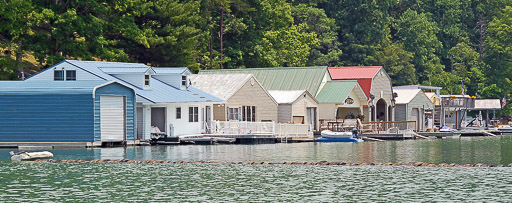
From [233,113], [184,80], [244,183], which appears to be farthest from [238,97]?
[244,183]

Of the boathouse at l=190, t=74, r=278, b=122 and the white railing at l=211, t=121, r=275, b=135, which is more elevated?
the boathouse at l=190, t=74, r=278, b=122

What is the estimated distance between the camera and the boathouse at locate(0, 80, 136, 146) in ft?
172

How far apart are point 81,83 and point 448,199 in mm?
31254

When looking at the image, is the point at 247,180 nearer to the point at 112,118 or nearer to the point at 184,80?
the point at 112,118

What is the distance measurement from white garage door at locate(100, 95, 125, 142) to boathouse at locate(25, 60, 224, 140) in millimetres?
2000

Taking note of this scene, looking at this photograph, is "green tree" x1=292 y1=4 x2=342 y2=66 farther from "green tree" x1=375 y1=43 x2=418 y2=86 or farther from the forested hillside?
"green tree" x1=375 y1=43 x2=418 y2=86

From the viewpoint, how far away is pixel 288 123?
235 ft

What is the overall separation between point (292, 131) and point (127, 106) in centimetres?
1587

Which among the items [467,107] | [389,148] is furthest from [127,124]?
[467,107]

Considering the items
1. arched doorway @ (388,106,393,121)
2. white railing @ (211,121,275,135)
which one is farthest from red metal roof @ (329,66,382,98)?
white railing @ (211,121,275,135)

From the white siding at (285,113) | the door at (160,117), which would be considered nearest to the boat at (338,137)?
the white siding at (285,113)

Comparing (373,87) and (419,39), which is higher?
(419,39)

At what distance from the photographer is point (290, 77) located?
8081cm

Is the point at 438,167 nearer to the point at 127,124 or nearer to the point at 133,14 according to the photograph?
the point at 127,124
